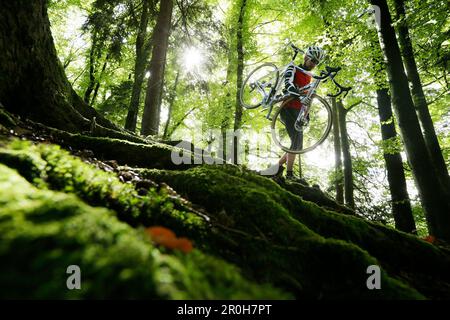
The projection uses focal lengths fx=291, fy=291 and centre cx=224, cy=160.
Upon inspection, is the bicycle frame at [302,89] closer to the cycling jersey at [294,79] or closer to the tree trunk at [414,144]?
the cycling jersey at [294,79]

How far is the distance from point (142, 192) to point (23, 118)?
2.69m

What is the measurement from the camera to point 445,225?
17.7ft

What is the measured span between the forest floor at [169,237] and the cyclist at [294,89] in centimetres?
214

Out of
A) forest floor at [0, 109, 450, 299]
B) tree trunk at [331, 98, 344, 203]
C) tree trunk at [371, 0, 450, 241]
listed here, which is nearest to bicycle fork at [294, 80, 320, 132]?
tree trunk at [371, 0, 450, 241]

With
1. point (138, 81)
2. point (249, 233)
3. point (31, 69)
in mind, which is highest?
point (138, 81)

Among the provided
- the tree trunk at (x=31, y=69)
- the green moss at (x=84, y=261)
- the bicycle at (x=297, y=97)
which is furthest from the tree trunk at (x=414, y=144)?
the tree trunk at (x=31, y=69)

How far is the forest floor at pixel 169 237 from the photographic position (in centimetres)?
108

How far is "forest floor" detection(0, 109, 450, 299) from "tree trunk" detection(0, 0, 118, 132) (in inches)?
26.7

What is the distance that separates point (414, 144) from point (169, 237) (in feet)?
19.5

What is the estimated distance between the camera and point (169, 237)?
1661 mm

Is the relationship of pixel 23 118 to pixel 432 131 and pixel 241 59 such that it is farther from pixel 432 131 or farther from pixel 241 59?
pixel 241 59

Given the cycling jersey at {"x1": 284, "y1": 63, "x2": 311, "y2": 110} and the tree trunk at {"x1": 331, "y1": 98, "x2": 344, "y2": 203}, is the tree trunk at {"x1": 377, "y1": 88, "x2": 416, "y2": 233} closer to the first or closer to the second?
the tree trunk at {"x1": 331, "y1": 98, "x2": 344, "y2": 203}

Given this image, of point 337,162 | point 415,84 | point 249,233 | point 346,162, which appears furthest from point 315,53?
point 337,162

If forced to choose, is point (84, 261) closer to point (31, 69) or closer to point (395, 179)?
point (31, 69)
